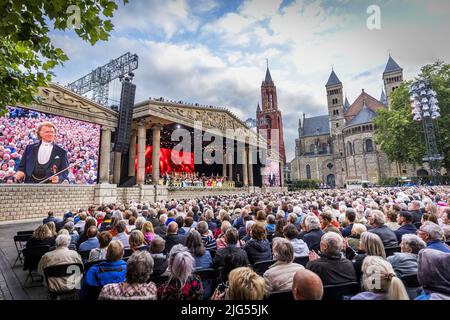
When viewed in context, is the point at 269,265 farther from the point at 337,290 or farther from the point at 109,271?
the point at 109,271

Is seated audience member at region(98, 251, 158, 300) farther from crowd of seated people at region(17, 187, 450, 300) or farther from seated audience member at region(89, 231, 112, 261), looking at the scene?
seated audience member at region(89, 231, 112, 261)

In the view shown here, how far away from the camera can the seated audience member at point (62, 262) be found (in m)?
3.12

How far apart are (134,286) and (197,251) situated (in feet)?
4.00

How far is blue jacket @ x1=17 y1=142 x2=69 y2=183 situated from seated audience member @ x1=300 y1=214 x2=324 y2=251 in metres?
14.7

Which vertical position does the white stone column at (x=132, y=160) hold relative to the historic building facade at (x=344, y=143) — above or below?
below

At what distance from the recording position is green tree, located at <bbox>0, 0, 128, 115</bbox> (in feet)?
10.2

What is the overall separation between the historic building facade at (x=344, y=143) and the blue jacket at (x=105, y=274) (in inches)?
1986

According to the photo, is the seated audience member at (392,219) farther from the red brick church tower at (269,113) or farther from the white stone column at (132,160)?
the red brick church tower at (269,113)

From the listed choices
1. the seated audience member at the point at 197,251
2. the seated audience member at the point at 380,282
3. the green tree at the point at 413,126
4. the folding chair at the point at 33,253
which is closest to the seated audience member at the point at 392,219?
the seated audience member at the point at 380,282
